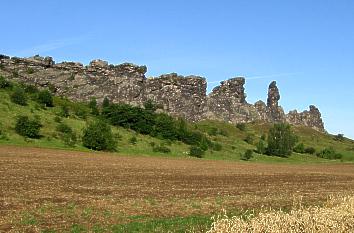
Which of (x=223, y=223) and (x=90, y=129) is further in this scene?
(x=90, y=129)

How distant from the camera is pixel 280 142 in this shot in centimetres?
15400

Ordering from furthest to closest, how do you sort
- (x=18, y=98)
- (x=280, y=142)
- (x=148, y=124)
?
(x=280, y=142)
(x=148, y=124)
(x=18, y=98)

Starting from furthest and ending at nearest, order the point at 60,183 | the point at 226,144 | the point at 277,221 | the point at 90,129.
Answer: the point at 226,144, the point at 90,129, the point at 60,183, the point at 277,221

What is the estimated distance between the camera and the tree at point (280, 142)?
15075cm

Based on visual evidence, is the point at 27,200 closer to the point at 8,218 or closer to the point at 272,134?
the point at 8,218

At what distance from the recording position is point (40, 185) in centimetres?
3734

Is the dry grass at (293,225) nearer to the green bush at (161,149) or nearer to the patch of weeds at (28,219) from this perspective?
the patch of weeds at (28,219)

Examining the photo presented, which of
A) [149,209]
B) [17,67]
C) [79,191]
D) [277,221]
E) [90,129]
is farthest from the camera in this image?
[17,67]

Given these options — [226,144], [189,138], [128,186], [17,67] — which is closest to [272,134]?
[226,144]

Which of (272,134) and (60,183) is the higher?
(272,134)

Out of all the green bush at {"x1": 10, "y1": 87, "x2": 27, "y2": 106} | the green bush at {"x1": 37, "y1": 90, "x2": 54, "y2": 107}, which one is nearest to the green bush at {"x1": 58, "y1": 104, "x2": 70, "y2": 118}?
the green bush at {"x1": 37, "y1": 90, "x2": 54, "y2": 107}

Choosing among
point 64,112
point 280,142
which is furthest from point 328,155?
point 64,112

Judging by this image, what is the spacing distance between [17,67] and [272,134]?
108626 mm

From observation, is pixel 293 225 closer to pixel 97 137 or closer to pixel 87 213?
pixel 87 213
